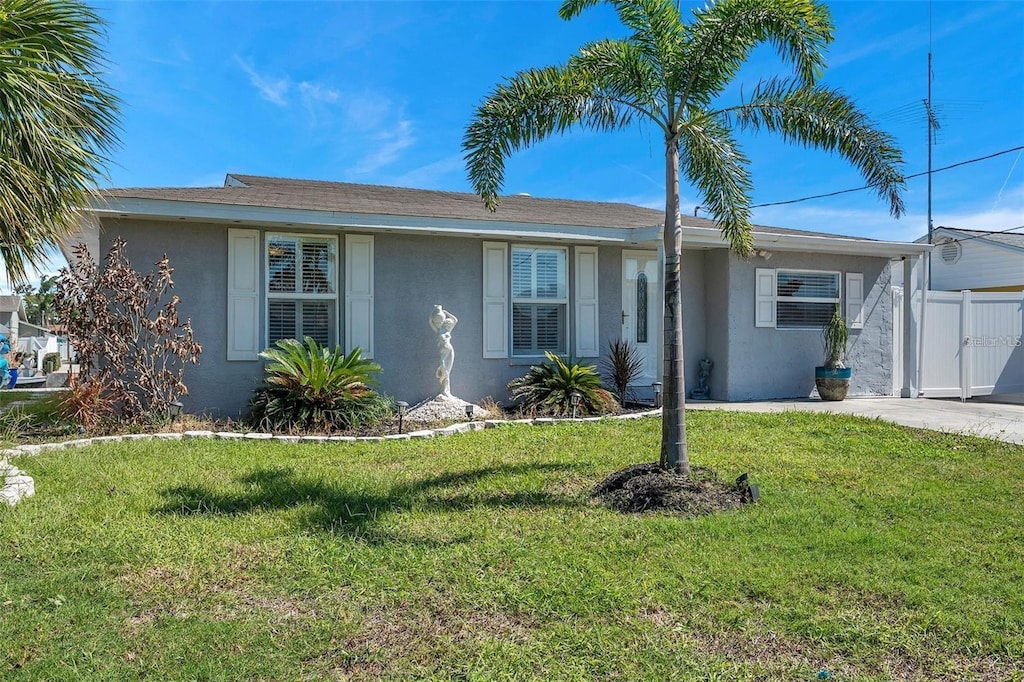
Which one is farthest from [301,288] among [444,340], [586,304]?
[586,304]

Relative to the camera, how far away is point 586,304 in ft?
33.3

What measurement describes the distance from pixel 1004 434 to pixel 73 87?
1058 centimetres

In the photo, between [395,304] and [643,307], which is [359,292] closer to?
[395,304]

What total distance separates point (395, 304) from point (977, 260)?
735 inches

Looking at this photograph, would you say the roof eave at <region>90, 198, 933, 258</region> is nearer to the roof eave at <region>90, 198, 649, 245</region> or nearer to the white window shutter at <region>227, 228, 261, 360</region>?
the roof eave at <region>90, 198, 649, 245</region>

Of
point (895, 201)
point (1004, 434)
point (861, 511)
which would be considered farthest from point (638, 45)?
point (1004, 434)

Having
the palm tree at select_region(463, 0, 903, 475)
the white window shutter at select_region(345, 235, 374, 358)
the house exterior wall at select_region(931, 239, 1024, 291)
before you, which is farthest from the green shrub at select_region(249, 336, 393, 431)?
the house exterior wall at select_region(931, 239, 1024, 291)

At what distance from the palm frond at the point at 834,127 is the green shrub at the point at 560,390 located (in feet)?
14.6

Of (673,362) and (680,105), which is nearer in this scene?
(673,362)

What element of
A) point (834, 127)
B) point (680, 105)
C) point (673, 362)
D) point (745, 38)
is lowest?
point (673, 362)

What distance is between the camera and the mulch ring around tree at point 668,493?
181 inches

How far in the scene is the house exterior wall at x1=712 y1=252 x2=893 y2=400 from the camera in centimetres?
1061

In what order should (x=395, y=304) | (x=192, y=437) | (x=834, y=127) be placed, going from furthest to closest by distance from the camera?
1. (x=395, y=304)
2. (x=192, y=437)
3. (x=834, y=127)

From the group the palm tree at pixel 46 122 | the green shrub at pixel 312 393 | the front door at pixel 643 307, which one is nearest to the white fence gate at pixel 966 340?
the front door at pixel 643 307
